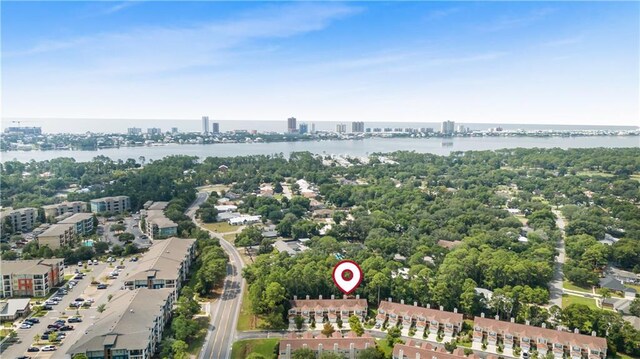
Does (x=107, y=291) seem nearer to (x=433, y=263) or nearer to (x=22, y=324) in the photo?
(x=22, y=324)

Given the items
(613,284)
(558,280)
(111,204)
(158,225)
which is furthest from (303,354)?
(111,204)

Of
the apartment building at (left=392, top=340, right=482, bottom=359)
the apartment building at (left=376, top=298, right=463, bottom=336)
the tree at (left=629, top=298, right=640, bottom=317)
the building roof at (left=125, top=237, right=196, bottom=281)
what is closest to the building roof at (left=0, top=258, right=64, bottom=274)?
the building roof at (left=125, top=237, right=196, bottom=281)

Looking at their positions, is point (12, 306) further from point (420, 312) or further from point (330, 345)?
point (420, 312)

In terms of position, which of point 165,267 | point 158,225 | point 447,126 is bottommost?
point 165,267

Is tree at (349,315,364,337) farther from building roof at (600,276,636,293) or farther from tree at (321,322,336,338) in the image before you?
building roof at (600,276,636,293)

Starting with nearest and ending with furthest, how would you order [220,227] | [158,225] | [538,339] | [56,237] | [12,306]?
[538,339] < [12,306] < [56,237] < [158,225] < [220,227]

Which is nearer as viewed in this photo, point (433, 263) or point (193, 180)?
point (433, 263)

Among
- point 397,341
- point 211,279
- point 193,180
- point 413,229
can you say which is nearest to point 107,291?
point 211,279
